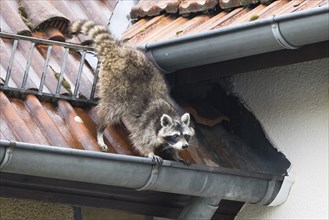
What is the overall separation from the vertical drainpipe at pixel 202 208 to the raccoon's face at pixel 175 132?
343 millimetres

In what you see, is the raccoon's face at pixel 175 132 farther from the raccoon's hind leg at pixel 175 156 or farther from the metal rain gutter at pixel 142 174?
the metal rain gutter at pixel 142 174

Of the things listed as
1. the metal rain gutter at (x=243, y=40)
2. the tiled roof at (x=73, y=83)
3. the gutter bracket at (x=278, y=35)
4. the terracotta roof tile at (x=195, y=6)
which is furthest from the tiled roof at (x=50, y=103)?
the gutter bracket at (x=278, y=35)

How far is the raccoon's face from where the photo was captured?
6.07 meters

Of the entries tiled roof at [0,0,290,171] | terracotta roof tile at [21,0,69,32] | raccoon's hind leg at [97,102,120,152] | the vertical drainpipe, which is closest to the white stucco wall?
tiled roof at [0,0,290,171]

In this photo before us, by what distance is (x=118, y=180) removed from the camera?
18.1ft

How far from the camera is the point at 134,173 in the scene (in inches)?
219

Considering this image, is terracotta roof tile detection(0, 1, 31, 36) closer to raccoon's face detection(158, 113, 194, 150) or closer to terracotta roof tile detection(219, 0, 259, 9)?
raccoon's face detection(158, 113, 194, 150)

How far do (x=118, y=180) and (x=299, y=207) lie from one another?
1280mm

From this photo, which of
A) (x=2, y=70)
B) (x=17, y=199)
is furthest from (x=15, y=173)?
(x=2, y=70)

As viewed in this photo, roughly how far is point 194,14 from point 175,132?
3.14ft

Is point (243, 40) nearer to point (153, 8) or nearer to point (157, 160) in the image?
point (157, 160)

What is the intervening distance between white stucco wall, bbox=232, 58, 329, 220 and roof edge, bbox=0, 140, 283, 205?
156 millimetres

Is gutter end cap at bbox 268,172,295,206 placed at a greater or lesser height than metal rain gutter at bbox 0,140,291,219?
lesser

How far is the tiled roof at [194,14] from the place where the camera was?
5.87m
